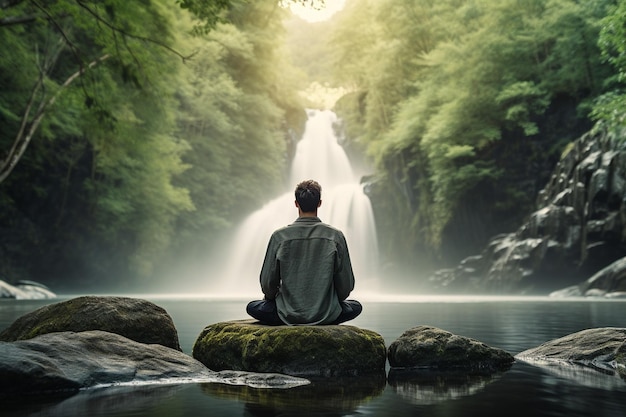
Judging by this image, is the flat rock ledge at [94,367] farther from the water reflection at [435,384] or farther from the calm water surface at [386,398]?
the water reflection at [435,384]

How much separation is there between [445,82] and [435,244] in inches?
308

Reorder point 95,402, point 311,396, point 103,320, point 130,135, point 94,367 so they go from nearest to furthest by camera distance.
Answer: point 95,402 → point 311,396 → point 94,367 → point 103,320 → point 130,135

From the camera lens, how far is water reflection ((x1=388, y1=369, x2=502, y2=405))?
11.9ft

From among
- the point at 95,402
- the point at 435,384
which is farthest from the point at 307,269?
the point at 95,402

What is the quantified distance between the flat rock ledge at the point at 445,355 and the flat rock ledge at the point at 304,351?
0.31 m

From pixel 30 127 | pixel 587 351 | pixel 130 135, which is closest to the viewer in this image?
pixel 587 351

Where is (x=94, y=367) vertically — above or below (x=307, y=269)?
below

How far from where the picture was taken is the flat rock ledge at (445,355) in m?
5.02

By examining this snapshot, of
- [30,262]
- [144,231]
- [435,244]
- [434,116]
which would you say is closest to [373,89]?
[434,116]

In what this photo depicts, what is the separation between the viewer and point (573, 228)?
2045cm

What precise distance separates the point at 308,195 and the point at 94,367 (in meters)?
2.02

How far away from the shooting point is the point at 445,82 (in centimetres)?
2875

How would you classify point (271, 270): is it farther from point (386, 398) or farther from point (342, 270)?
point (386, 398)

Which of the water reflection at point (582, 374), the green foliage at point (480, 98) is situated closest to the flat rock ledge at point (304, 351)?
the water reflection at point (582, 374)
